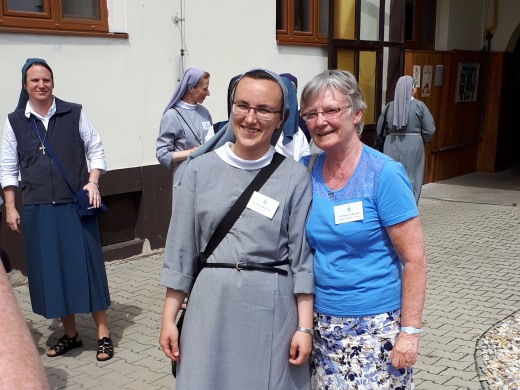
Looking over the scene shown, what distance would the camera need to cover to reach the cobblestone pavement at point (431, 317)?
404 centimetres

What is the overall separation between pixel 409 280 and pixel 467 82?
11.4m

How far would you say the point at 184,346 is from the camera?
2.35 metres

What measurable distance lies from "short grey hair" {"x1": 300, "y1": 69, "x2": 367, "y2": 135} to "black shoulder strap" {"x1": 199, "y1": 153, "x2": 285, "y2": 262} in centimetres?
27

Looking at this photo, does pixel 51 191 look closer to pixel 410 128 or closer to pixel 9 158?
pixel 9 158

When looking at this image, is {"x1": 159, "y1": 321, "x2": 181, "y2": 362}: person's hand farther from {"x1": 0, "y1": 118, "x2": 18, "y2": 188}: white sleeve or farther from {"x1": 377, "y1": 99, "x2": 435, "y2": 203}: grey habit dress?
{"x1": 377, "y1": 99, "x2": 435, "y2": 203}: grey habit dress

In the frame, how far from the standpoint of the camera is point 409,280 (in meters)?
2.31

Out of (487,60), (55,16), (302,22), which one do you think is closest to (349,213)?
(55,16)

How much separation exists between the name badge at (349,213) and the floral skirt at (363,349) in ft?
1.19

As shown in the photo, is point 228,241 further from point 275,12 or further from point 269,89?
point 275,12

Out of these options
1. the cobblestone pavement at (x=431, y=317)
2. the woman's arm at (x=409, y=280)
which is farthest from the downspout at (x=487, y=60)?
the woman's arm at (x=409, y=280)

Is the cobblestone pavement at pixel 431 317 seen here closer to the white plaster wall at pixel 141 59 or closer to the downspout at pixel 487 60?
the white plaster wall at pixel 141 59

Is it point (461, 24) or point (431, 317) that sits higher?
point (461, 24)

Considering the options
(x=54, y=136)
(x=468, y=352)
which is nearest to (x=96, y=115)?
(x=54, y=136)

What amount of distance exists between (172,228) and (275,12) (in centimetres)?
604
